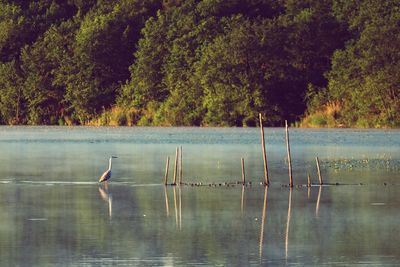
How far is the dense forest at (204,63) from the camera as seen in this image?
72625mm

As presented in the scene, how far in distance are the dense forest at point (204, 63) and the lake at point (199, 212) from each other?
29460 millimetres

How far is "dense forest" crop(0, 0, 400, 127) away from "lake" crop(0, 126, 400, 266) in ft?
96.7

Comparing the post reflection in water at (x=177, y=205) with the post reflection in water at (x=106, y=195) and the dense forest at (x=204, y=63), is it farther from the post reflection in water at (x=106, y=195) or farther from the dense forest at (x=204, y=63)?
the dense forest at (x=204, y=63)

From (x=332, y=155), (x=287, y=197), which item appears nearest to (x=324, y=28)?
(x=332, y=155)

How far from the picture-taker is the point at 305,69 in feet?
254

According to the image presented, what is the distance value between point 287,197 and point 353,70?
47452 mm

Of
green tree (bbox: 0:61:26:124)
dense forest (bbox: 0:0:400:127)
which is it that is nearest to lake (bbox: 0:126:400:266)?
dense forest (bbox: 0:0:400:127)

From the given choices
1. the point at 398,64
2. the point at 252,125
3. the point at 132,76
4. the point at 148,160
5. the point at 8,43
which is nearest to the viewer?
the point at 148,160

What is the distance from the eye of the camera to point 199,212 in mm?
23453

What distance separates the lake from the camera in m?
17.8

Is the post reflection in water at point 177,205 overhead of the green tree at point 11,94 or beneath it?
beneath

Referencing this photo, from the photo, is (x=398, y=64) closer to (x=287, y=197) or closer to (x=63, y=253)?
(x=287, y=197)

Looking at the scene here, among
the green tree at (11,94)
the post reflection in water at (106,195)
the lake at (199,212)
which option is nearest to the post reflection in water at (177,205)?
the lake at (199,212)

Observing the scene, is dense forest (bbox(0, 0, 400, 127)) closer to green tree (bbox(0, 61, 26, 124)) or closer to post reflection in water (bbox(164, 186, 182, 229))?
green tree (bbox(0, 61, 26, 124))
